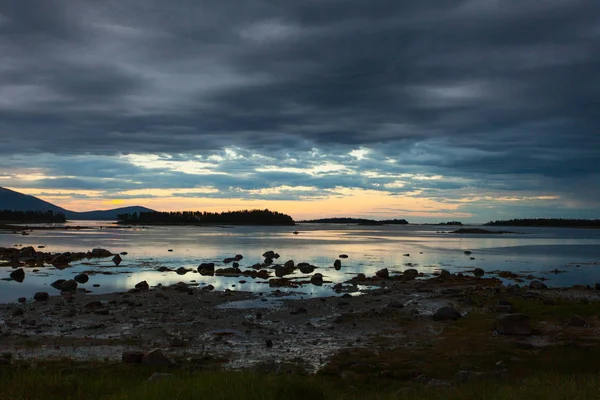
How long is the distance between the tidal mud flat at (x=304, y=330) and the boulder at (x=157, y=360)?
0.03m

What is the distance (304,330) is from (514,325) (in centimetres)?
826

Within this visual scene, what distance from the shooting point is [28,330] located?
1834 centimetres

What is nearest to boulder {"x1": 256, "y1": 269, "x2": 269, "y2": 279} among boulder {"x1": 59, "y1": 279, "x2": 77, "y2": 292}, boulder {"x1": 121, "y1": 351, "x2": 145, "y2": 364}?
boulder {"x1": 59, "y1": 279, "x2": 77, "y2": 292}

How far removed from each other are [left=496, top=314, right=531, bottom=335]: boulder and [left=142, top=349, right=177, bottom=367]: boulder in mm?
12467

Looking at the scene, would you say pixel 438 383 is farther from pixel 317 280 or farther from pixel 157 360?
pixel 317 280

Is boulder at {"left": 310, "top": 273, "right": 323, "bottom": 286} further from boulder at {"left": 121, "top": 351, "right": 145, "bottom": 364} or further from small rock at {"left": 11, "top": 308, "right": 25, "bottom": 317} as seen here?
boulder at {"left": 121, "top": 351, "right": 145, "bottom": 364}

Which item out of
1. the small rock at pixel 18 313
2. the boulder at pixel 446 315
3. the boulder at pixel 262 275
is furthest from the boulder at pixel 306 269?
the small rock at pixel 18 313

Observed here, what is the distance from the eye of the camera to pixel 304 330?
19266mm

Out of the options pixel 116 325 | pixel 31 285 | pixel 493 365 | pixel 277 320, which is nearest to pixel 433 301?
pixel 277 320

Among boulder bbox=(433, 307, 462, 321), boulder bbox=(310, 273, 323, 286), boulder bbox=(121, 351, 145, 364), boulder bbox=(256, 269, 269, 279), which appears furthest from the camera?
boulder bbox=(256, 269, 269, 279)

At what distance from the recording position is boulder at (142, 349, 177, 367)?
13.5 metres

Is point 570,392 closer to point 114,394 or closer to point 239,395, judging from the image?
point 239,395

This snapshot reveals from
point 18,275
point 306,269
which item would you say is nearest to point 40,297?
point 18,275

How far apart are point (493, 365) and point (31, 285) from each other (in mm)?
29830
